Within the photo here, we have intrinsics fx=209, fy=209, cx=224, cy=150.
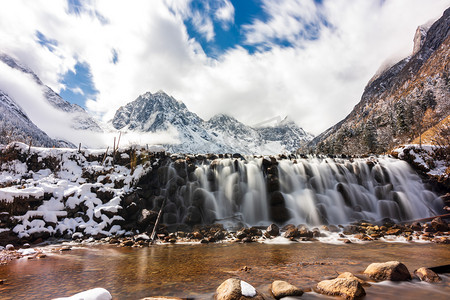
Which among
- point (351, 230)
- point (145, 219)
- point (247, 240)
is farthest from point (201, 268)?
point (351, 230)

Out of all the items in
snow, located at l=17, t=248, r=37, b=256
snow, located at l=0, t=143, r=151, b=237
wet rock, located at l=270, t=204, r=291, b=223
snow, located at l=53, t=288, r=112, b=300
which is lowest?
snow, located at l=53, t=288, r=112, b=300

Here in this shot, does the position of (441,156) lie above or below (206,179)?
above

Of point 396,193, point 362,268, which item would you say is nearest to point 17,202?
point 362,268

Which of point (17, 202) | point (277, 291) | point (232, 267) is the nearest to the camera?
point (277, 291)

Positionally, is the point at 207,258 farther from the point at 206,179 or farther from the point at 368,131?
the point at 368,131

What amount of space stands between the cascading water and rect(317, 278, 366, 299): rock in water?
47.2ft

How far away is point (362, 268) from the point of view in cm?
816

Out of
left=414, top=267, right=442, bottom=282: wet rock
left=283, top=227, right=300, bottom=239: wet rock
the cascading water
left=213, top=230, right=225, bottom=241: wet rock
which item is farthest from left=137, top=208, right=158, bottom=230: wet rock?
left=414, top=267, right=442, bottom=282: wet rock

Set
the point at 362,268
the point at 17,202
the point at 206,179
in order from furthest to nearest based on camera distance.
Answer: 1. the point at 206,179
2. the point at 17,202
3. the point at 362,268

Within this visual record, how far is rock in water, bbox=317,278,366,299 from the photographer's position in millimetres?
5527

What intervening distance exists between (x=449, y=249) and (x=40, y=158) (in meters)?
34.3

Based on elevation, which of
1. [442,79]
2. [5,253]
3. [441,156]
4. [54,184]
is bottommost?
[5,253]

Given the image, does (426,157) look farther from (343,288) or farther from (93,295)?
(93,295)

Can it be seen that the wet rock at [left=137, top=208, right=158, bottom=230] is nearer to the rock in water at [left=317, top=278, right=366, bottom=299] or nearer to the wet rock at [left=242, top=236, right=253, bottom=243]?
the wet rock at [left=242, top=236, right=253, bottom=243]
